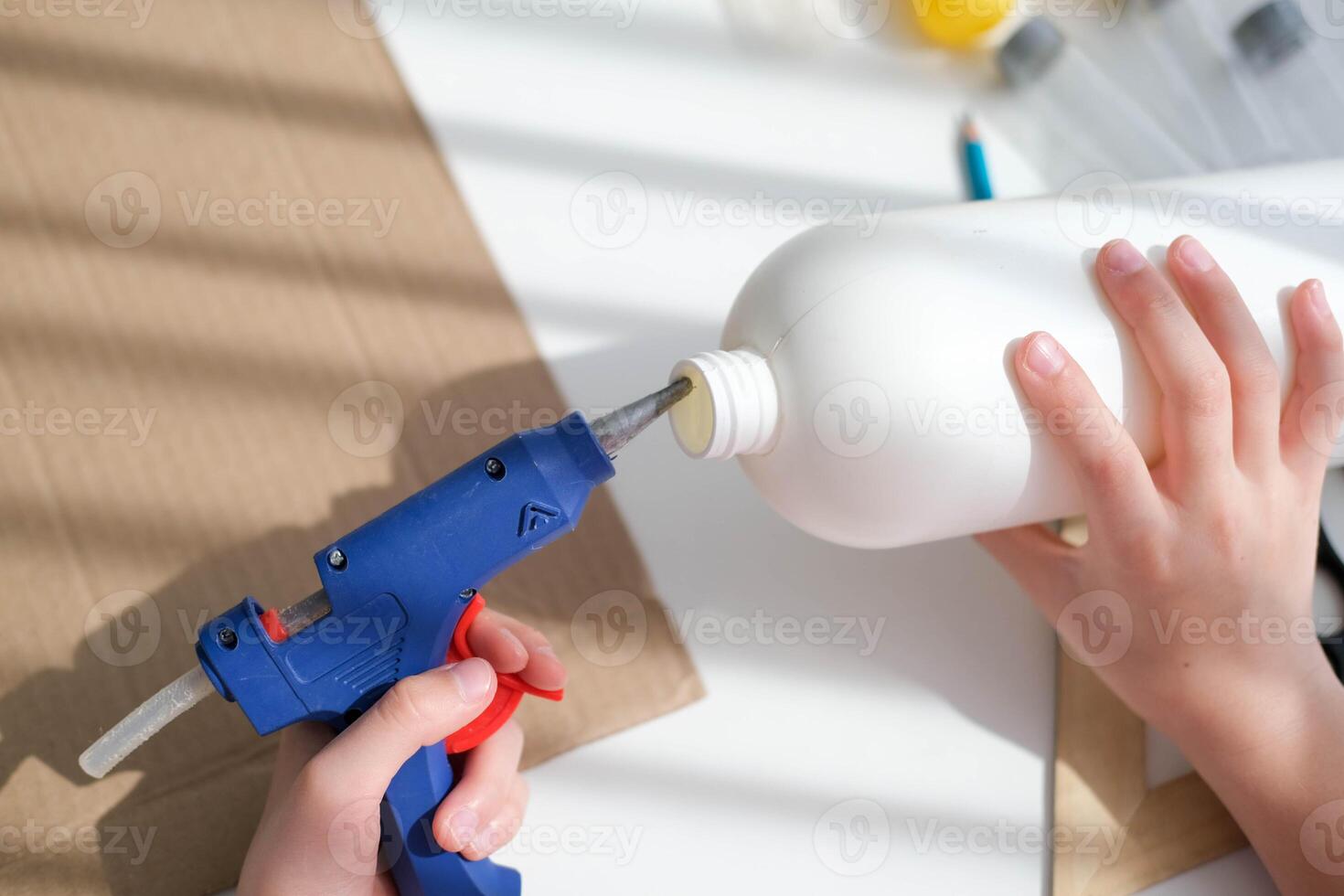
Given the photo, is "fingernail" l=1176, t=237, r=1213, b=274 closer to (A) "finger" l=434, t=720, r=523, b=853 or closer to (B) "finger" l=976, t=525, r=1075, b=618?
(B) "finger" l=976, t=525, r=1075, b=618

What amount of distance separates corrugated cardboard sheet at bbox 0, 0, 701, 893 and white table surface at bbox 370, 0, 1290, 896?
4 cm

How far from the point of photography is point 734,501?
79cm

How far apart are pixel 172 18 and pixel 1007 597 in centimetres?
82

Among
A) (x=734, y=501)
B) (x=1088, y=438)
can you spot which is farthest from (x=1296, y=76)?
(x=734, y=501)

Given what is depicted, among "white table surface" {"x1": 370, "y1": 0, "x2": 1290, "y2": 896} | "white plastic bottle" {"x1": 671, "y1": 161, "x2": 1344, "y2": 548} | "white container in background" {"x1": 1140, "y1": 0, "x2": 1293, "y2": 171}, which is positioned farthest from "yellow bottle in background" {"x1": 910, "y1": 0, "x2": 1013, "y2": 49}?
"white plastic bottle" {"x1": 671, "y1": 161, "x2": 1344, "y2": 548}

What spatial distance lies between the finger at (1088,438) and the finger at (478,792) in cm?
40

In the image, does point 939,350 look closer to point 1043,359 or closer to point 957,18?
point 1043,359

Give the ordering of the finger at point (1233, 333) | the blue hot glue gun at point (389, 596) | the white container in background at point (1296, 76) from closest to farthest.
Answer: the blue hot glue gun at point (389, 596) < the finger at point (1233, 333) < the white container in background at point (1296, 76)

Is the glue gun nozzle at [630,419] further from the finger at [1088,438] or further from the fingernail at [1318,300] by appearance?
the fingernail at [1318,300]

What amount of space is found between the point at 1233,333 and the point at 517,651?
49cm

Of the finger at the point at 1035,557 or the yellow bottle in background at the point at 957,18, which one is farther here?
the yellow bottle in background at the point at 957,18

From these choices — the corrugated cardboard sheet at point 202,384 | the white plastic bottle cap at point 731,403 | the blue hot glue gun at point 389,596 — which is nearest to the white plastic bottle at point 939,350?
the white plastic bottle cap at point 731,403

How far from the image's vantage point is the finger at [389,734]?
526 mm

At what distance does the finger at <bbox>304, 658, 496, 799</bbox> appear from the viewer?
53cm
